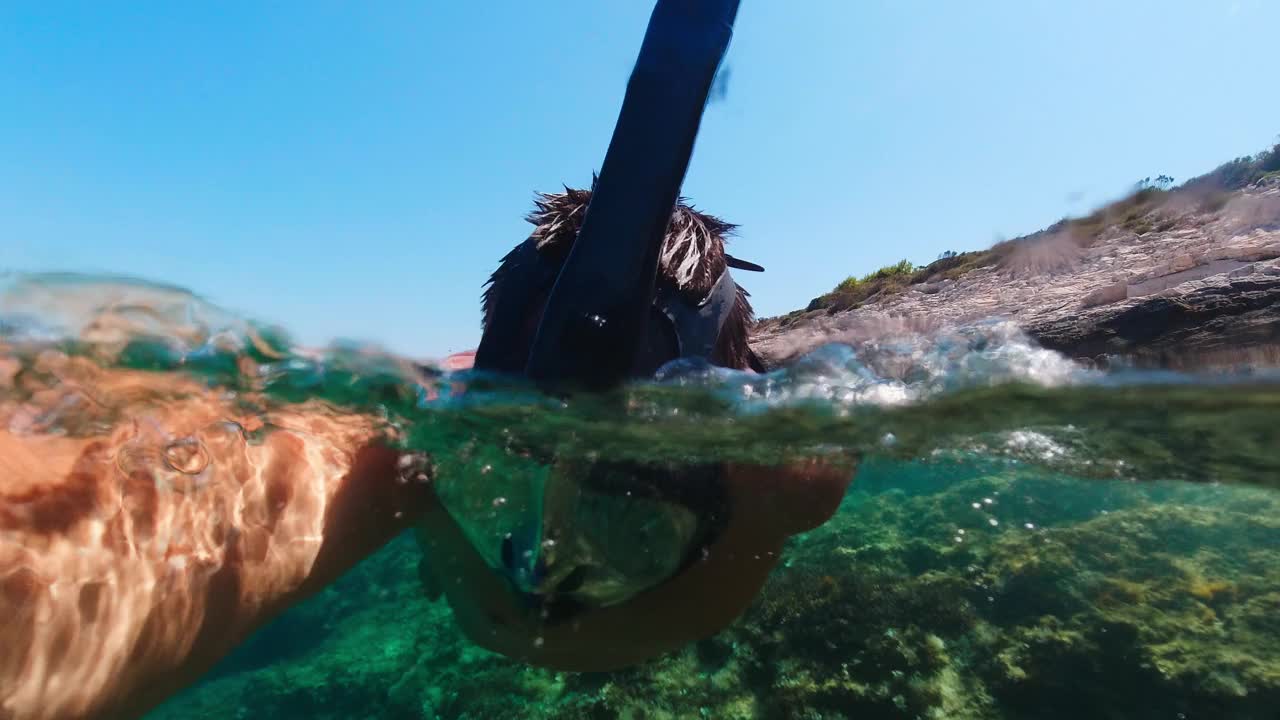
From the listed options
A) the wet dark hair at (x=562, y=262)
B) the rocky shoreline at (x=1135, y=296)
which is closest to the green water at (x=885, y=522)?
the wet dark hair at (x=562, y=262)

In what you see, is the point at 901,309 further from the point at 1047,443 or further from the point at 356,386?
the point at 356,386

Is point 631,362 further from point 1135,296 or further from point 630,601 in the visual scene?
point 1135,296

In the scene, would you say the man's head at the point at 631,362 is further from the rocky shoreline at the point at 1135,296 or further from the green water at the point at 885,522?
the rocky shoreline at the point at 1135,296

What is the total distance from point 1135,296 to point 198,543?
8001 millimetres

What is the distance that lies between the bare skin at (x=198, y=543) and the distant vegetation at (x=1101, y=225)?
145 inches

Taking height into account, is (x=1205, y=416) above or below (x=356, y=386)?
below

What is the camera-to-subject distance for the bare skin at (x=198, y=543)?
302 centimetres

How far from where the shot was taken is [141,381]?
4133 mm

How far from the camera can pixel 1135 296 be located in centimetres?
524

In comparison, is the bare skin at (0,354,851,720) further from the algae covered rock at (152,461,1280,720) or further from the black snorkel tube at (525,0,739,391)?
the algae covered rock at (152,461,1280,720)

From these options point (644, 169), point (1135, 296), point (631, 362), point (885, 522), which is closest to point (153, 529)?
point (631, 362)

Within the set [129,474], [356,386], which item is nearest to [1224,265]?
[356,386]

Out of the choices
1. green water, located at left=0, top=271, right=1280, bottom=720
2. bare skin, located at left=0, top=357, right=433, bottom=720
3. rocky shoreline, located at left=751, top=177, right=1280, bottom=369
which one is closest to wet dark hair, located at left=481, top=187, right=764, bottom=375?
green water, located at left=0, top=271, right=1280, bottom=720

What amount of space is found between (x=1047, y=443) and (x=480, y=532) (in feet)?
18.0
